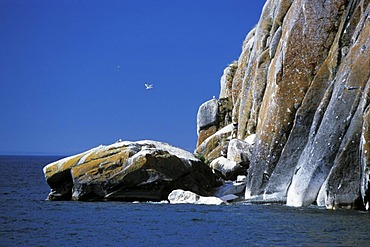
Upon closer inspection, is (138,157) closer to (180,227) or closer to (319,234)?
(180,227)

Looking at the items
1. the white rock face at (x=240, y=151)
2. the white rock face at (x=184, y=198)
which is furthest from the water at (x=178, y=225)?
the white rock face at (x=240, y=151)

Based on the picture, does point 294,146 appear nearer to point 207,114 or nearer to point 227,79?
point 207,114

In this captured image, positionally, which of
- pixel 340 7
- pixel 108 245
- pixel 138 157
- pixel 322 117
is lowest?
pixel 108 245

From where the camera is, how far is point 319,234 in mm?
29016

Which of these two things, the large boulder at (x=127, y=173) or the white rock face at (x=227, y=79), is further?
the white rock face at (x=227, y=79)

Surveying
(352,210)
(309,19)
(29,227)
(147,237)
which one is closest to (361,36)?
(309,19)

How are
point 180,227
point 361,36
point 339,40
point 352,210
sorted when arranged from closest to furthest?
point 180,227
point 352,210
point 361,36
point 339,40

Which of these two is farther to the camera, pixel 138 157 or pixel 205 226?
pixel 138 157

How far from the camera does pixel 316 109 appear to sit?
138 feet

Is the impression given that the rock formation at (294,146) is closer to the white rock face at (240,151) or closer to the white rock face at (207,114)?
the white rock face at (240,151)

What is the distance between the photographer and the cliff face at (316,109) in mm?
36031

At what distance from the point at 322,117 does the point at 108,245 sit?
58.8ft

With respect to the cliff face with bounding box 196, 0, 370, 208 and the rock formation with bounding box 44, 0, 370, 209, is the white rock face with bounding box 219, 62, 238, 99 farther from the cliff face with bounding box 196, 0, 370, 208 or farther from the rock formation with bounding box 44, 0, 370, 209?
the rock formation with bounding box 44, 0, 370, 209

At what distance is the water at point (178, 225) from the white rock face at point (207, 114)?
31.1 m
